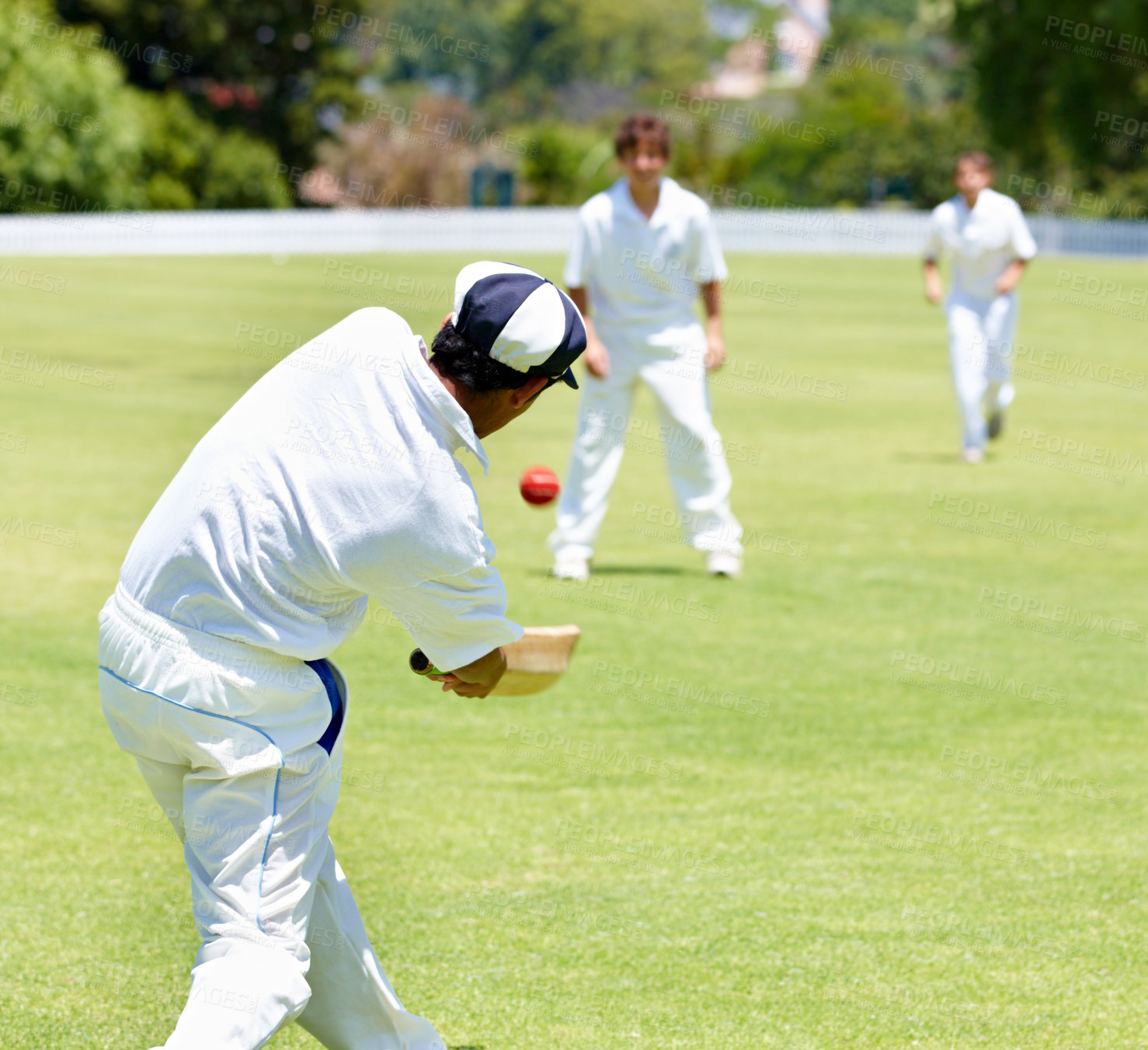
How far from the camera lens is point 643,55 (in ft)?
458

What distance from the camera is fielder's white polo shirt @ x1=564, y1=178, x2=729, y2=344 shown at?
10.1m

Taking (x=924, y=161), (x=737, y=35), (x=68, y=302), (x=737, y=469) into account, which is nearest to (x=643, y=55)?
(x=737, y=35)

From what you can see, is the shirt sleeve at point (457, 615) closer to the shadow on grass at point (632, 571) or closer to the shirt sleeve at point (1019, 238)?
the shadow on grass at point (632, 571)

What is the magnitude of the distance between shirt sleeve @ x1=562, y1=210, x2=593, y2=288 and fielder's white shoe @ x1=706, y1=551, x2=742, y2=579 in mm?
1821

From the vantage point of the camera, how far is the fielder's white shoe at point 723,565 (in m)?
10.4

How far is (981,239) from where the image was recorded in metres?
15.2

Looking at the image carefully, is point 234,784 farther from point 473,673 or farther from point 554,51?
point 554,51

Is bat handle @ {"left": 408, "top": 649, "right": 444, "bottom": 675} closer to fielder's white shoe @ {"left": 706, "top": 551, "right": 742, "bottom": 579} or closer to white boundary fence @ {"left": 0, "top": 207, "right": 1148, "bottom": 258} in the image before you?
fielder's white shoe @ {"left": 706, "top": 551, "right": 742, "bottom": 579}

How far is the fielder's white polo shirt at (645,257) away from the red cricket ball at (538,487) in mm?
1295

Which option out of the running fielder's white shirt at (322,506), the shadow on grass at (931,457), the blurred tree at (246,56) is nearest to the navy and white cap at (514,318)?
the running fielder's white shirt at (322,506)

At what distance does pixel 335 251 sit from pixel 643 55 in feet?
318

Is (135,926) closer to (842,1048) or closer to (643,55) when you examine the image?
(842,1048)

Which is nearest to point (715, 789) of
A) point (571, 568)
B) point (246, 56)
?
point (571, 568)

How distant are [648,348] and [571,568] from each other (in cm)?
139
